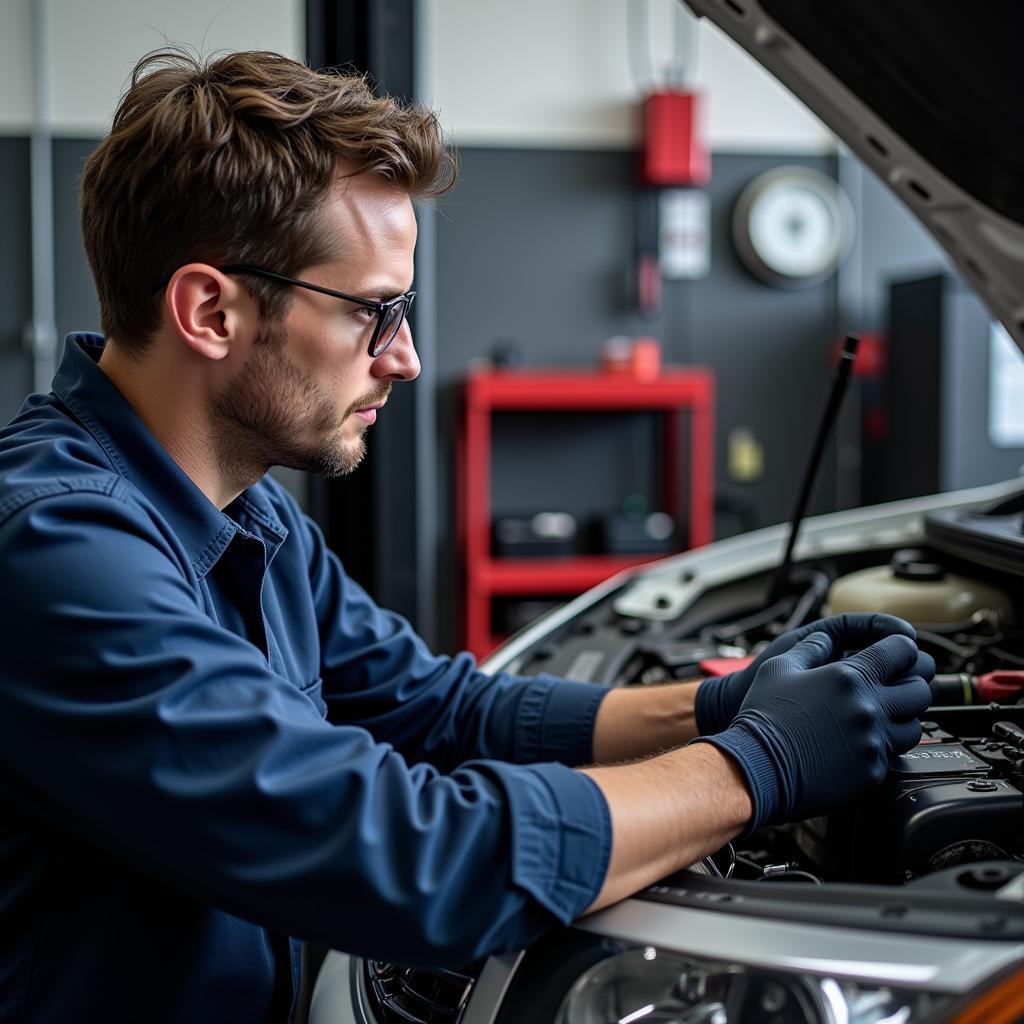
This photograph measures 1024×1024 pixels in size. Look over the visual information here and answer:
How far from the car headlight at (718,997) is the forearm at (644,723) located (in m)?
0.41

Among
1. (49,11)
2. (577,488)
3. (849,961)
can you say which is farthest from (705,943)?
(49,11)

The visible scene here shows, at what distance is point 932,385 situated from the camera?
3760 mm

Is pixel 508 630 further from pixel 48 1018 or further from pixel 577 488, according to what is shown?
pixel 48 1018

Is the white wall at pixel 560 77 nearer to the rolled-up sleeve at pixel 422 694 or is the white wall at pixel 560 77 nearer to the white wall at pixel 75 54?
the white wall at pixel 75 54

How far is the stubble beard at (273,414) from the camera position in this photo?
100 cm

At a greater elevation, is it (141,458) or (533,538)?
(141,458)

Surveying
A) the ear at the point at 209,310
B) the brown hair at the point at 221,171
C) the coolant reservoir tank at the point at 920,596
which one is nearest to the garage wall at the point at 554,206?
the coolant reservoir tank at the point at 920,596

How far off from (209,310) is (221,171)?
0.38ft

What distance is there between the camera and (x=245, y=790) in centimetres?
72

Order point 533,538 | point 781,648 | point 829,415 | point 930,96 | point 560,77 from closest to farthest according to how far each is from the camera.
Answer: point 930,96, point 781,648, point 829,415, point 533,538, point 560,77

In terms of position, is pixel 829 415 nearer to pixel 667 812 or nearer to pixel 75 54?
pixel 667 812

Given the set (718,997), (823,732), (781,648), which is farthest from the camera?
(781,648)

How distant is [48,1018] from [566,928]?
0.39 m

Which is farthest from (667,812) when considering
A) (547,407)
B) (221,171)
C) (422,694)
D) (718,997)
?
(547,407)
